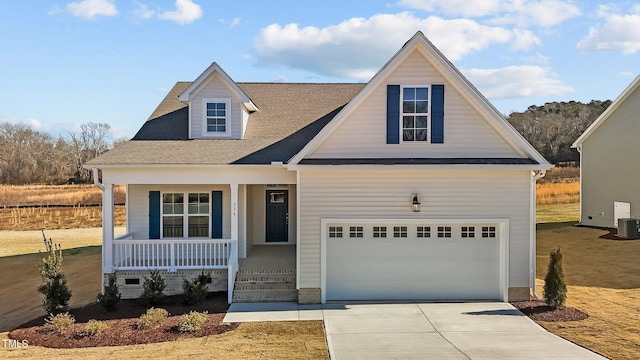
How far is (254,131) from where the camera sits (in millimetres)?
16453

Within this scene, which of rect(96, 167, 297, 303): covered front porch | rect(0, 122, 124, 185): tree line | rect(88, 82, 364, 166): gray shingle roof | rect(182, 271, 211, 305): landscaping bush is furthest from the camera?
rect(0, 122, 124, 185): tree line

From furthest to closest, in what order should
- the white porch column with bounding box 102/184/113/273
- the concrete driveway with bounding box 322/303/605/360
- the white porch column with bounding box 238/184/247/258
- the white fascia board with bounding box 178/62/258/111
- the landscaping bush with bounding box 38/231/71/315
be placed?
the white porch column with bounding box 238/184/247/258 → the white fascia board with bounding box 178/62/258/111 → the white porch column with bounding box 102/184/113/273 → the landscaping bush with bounding box 38/231/71/315 → the concrete driveway with bounding box 322/303/605/360

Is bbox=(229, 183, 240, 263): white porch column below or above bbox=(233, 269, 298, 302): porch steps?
above

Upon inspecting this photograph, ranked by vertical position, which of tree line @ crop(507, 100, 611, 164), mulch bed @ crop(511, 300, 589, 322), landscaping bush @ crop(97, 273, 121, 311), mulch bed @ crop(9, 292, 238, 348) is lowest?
mulch bed @ crop(9, 292, 238, 348)

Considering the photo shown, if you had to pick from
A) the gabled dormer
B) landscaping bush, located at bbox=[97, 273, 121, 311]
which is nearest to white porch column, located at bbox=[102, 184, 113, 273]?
landscaping bush, located at bbox=[97, 273, 121, 311]

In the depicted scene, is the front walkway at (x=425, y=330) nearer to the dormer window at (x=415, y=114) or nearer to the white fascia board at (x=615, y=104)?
the dormer window at (x=415, y=114)

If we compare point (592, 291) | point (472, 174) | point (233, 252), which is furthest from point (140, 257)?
point (592, 291)

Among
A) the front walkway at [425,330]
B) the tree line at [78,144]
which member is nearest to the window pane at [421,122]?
the front walkway at [425,330]

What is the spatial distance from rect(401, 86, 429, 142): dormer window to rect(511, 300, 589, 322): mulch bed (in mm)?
5051

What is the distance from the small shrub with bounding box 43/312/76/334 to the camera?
11117 millimetres

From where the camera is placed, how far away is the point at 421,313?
1197cm

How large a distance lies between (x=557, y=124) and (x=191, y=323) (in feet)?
239

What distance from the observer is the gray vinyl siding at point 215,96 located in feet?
51.9

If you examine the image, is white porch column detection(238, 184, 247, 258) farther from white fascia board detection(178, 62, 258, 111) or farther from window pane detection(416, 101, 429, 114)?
window pane detection(416, 101, 429, 114)
